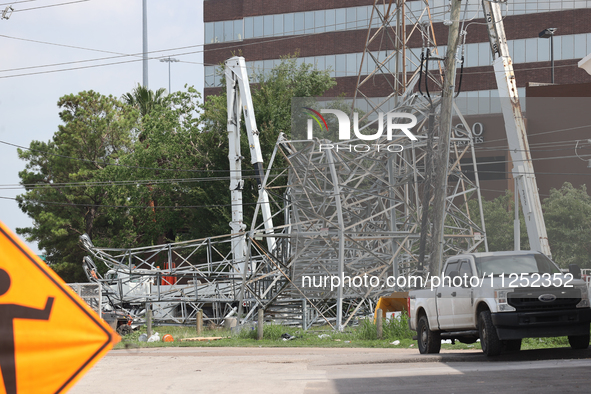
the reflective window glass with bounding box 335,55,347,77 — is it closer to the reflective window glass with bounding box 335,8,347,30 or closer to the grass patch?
the reflective window glass with bounding box 335,8,347,30

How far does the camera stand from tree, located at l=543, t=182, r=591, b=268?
45.4 meters

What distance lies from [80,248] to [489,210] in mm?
30604

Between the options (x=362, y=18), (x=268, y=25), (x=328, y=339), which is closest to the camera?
(x=328, y=339)

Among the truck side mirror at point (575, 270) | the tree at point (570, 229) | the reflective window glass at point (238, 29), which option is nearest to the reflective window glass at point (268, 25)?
the reflective window glass at point (238, 29)

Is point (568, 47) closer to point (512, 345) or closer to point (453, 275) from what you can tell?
point (512, 345)

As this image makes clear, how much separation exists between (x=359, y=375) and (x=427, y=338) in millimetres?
4115

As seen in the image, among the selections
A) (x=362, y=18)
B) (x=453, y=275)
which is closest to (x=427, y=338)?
(x=453, y=275)

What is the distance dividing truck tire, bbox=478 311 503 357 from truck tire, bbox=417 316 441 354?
1.85m

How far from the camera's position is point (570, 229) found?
151ft

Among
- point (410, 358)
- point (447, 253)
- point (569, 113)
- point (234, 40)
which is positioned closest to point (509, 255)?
point (410, 358)

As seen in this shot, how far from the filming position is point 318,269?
1257 inches

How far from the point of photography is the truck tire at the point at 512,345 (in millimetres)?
14930

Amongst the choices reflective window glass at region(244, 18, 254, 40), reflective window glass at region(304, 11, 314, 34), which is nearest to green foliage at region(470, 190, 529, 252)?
reflective window glass at region(304, 11, 314, 34)

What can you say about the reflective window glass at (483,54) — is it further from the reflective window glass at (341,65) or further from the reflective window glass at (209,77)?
the reflective window glass at (209,77)
